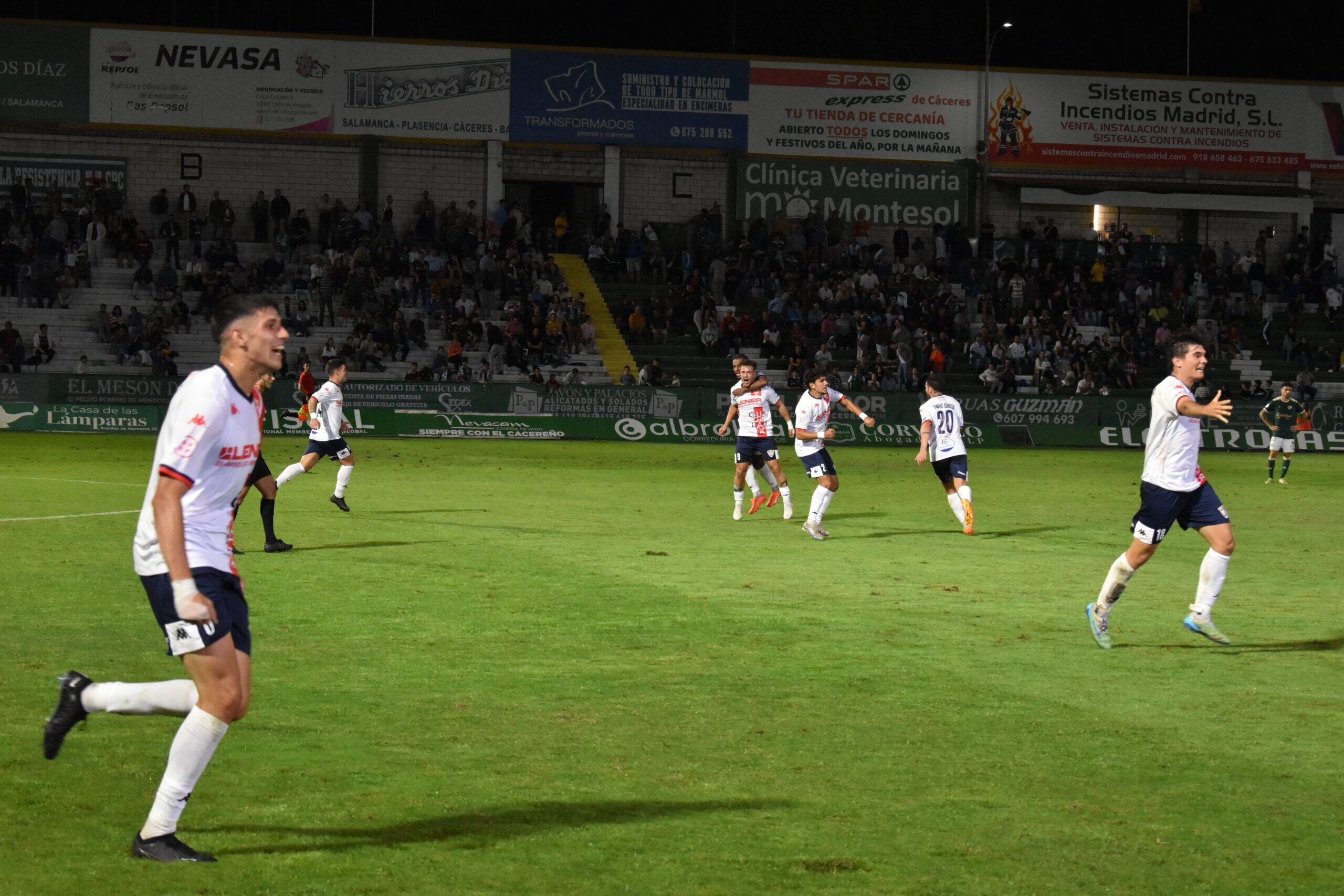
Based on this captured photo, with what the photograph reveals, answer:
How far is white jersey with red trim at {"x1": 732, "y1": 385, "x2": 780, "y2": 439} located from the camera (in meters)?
20.5

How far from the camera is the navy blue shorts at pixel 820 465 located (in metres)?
18.9

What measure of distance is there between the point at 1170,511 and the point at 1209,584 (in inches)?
30.1

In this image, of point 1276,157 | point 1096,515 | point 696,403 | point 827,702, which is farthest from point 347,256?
point 827,702

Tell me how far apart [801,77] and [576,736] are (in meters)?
46.3

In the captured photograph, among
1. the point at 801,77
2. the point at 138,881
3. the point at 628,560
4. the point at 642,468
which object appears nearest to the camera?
the point at 138,881

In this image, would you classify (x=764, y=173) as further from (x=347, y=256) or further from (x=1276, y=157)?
(x=1276, y=157)

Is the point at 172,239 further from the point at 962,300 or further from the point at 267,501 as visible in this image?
the point at 267,501

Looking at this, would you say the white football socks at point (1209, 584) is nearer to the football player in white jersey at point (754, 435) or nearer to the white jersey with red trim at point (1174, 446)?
the white jersey with red trim at point (1174, 446)

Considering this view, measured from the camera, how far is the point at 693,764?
766 cm

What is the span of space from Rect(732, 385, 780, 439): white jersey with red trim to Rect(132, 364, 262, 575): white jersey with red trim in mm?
14620

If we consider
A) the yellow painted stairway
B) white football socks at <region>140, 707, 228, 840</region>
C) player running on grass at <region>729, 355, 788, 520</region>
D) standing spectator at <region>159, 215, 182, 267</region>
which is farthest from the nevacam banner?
white football socks at <region>140, 707, 228, 840</region>

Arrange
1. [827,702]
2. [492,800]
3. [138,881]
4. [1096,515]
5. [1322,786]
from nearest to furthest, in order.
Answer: [138,881] < [492,800] < [1322,786] < [827,702] < [1096,515]

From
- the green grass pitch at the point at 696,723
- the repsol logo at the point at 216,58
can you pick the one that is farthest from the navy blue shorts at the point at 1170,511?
the repsol logo at the point at 216,58

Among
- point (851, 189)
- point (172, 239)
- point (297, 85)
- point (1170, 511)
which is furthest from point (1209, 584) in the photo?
point (297, 85)
